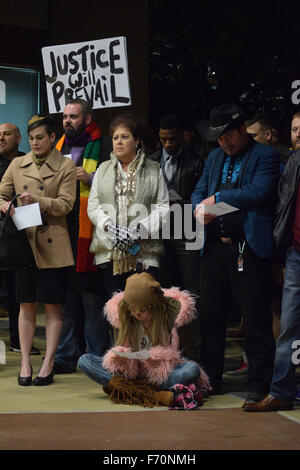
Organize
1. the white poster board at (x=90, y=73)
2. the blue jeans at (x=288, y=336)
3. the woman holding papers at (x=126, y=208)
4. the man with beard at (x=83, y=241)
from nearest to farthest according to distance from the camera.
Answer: the blue jeans at (x=288, y=336) → the woman holding papers at (x=126, y=208) → the man with beard at (x=83, y=241) → the white poster board at (x=90, y=73)

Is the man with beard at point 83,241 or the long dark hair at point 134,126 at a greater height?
the long dark hair at point 134,126

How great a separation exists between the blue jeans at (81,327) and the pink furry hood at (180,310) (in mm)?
845

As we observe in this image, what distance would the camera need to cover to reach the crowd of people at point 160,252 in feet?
20.1

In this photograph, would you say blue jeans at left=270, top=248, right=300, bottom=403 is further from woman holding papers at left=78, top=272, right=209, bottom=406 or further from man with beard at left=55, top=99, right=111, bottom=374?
man with beard at left=55, top=99, right=111, bottom=374

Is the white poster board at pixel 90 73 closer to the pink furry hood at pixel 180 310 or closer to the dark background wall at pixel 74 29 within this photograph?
the pink furry hood at pixel 180 310

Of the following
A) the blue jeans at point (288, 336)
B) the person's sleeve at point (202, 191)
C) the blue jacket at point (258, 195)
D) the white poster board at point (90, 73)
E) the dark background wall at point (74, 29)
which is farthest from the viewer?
the dark background wall at point (74, 29)

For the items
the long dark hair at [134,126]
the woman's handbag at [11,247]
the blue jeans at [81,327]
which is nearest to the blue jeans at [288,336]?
the long dark hair at [134,126]

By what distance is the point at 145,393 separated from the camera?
20.2 ft

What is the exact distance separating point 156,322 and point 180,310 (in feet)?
0.67

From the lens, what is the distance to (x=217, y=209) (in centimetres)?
623

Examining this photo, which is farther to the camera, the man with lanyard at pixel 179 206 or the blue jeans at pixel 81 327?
the man with lanyard at pixel 179 206

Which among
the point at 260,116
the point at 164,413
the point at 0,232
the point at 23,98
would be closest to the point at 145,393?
the point at 164,413

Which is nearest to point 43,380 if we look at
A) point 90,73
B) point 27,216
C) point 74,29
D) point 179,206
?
point 27,216

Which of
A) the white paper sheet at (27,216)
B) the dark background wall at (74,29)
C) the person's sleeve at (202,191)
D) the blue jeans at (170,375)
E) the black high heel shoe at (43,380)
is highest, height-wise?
the dark background wall at (74,29)
